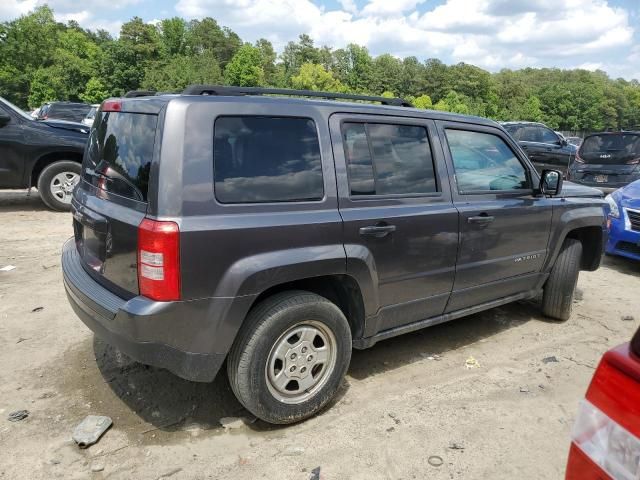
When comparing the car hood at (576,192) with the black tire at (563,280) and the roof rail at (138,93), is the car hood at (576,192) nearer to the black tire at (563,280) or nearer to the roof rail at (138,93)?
the black tire at (563,280)

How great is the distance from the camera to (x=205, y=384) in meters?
3.37

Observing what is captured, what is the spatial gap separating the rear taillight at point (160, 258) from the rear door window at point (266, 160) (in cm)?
33

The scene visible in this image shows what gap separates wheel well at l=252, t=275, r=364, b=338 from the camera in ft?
9.88

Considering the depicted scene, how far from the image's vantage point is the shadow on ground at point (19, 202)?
27.9 feet

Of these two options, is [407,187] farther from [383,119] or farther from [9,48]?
[9,48]

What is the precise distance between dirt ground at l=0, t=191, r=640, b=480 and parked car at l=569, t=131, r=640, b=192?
611 centimetres

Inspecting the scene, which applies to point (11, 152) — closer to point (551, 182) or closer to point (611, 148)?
point (551, 182)

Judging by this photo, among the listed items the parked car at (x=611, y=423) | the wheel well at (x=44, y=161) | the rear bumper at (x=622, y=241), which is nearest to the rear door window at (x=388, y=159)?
the parked car at (x=611, y=423)

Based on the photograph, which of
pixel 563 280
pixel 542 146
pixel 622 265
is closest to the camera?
pixel 563 280

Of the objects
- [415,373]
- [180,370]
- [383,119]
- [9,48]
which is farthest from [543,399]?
[9,48]

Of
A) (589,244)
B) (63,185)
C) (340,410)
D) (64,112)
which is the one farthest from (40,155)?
(64,112)

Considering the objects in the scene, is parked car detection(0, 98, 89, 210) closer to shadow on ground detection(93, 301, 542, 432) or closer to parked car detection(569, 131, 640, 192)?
shadow on ground detection(93, 301, 542, 432)

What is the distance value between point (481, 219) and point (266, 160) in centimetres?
174

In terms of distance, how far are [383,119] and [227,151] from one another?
1168mm
